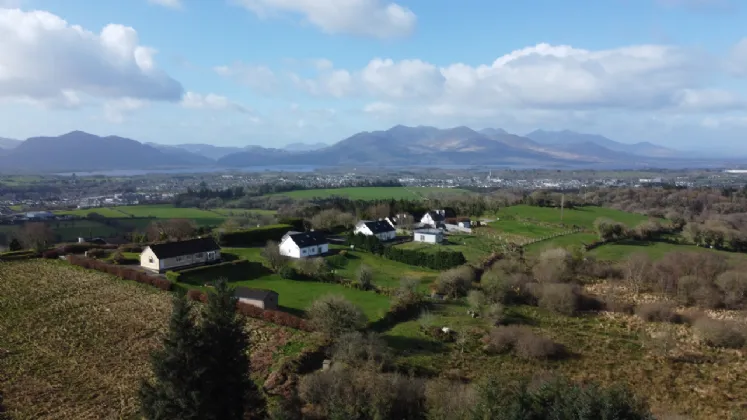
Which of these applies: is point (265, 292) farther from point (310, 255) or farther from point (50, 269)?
point (50, 269)

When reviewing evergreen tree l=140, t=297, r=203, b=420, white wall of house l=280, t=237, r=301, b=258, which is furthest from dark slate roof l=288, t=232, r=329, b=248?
evergreen tree l=140, t=297, r=203, b=420

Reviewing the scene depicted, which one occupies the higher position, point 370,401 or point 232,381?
point 232,381

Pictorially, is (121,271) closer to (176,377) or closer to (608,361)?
(176,377)

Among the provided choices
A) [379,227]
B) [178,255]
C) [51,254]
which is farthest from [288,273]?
[51,254]

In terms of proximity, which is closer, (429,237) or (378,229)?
(429,237)

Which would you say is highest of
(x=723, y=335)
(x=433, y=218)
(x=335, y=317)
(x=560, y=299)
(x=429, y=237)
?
(x=433, y=218)

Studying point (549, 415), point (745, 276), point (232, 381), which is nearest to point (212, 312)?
point (232, 381)
